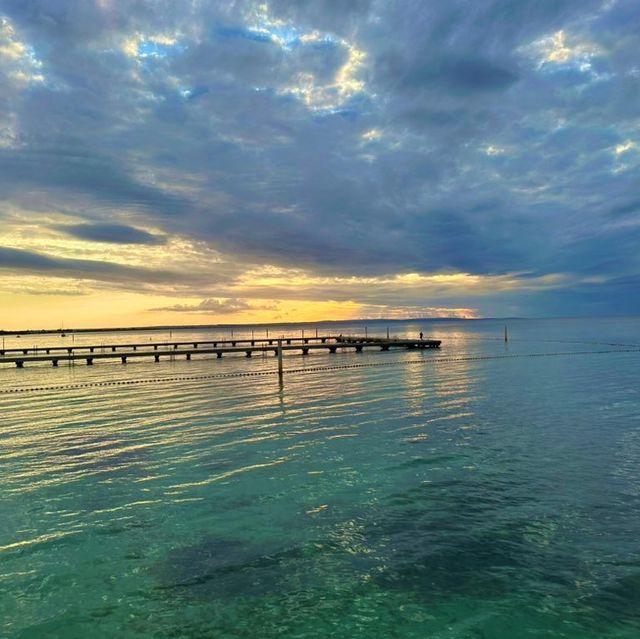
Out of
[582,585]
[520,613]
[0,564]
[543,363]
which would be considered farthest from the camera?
[543,363]

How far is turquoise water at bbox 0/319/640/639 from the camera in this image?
23.3 ft

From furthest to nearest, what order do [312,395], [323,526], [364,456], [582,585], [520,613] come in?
[312,395] < [364,456] < [323,526] < [582,585] < [520,613]

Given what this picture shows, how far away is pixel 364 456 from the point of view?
15.5 metres

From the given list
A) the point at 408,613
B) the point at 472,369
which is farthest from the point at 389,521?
the point at 472,369

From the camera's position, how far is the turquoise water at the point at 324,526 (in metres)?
7.11

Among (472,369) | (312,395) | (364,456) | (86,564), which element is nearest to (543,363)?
(472,369)

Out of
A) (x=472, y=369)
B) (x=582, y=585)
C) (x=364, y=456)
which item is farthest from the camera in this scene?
(x=472, y=369)

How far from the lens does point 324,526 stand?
10180mm

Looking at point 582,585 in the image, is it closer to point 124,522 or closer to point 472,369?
point 124,522

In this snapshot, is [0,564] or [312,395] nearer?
[0,564]

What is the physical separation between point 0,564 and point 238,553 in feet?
13.8

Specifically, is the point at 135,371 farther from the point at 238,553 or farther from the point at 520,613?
the point at 520,613

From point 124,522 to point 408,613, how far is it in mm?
6488

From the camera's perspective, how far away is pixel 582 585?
7754 mm
